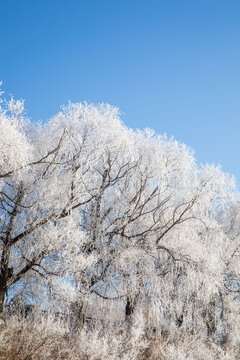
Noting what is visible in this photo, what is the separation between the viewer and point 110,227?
952 cm

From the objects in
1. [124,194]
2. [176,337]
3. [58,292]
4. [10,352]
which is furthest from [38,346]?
[124,194]

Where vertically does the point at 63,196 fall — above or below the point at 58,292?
above

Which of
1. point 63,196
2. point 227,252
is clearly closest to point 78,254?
point 63,196

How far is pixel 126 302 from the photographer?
9.50 meters

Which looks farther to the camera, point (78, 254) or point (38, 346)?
point (78, 254)

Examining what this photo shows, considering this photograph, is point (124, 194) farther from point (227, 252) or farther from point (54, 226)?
point (227, 252)

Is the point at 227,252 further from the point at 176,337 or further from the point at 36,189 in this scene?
the point at 36,189

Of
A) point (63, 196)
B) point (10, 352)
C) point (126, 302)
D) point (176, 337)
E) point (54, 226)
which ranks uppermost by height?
point (63, 196)

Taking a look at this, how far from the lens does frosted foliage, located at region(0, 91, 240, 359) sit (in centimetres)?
812

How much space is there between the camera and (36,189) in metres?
8.65

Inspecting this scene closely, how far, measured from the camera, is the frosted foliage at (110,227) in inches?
320

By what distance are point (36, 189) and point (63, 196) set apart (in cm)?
72

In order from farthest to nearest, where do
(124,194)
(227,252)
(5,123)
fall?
(227,252) < (124,194) < (5,123)

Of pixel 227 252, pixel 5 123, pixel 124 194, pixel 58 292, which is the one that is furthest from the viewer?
pixel 227 252
